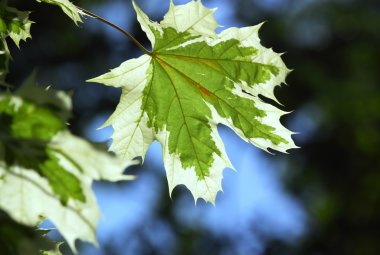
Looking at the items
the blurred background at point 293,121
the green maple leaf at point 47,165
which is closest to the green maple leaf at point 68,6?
the green maple leaf at point 47,165

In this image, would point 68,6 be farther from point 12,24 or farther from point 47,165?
point 47,165

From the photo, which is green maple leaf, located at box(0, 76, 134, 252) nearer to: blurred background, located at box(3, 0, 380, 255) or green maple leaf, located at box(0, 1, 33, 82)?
green maple leaf, located at box(0, 1, 33, 82)

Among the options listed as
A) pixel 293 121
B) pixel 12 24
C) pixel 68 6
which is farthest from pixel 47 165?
pixel 293 121

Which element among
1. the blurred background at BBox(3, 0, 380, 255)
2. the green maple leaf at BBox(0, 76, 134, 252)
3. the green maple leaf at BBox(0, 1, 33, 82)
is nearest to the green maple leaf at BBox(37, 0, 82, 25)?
the green maple leaf at BBox(0, 1, 33, 82)

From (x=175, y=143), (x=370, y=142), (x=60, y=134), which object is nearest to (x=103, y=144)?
(x=60, y=134)

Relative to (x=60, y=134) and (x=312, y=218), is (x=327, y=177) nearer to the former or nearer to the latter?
(x=312, y=218)

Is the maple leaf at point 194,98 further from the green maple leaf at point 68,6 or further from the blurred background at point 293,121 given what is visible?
the blurred background at point 293,121
